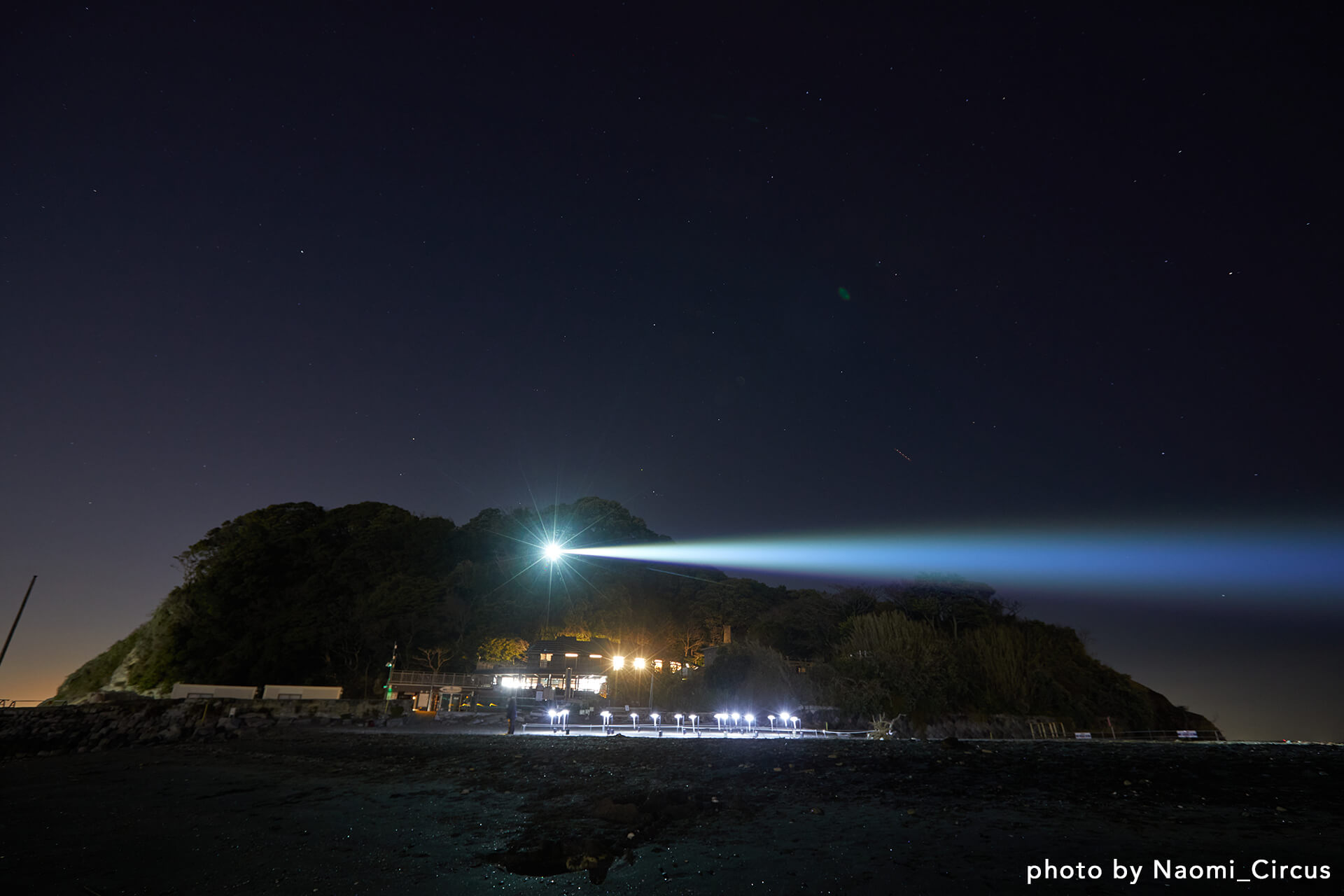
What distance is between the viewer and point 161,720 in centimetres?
2945

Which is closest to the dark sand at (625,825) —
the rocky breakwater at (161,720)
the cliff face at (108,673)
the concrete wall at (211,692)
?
the rocky breakwater at (161,720)

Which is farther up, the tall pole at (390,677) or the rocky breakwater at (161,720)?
the tall pole at (390,677)

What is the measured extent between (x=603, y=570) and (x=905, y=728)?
1669 inches

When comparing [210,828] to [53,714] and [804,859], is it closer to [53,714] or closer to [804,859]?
[804,859]

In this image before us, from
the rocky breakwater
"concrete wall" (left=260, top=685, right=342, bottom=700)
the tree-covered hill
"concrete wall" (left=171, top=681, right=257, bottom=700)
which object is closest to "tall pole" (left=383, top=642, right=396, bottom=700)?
the tree-covered hill

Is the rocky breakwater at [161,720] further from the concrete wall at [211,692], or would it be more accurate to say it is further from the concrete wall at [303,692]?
the concrete wall at [211,692]

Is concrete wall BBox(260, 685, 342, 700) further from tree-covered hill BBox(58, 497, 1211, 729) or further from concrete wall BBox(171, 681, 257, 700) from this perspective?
tree-covered hill BBox(58, 497, 1211, 729)

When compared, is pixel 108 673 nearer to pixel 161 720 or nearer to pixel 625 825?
pixel 161 720

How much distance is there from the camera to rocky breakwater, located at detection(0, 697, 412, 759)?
83.8ft

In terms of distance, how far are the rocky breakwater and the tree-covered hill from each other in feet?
49.0

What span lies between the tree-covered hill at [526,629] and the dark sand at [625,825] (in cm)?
2588

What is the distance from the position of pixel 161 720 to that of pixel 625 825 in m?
32.2

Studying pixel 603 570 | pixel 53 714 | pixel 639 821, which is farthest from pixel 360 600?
pixel 639 821

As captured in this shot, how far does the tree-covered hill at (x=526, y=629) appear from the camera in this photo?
4538cm
